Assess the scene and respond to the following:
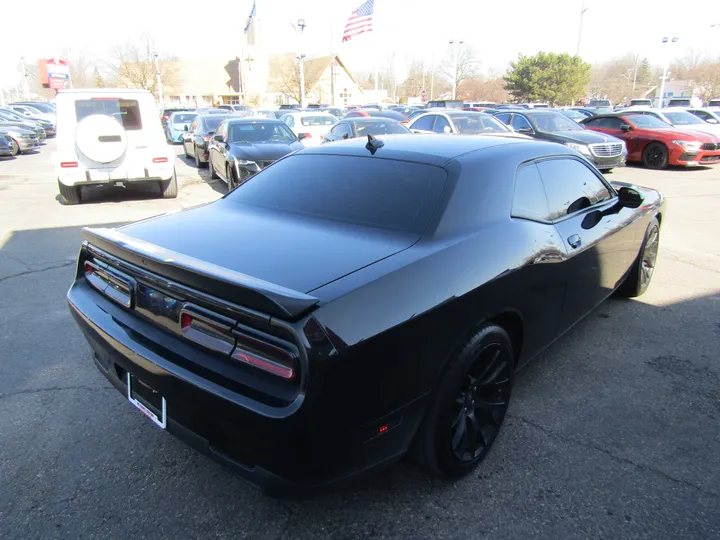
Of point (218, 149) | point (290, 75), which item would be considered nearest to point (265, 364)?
point (218, 149)

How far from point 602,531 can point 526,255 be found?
1316mm

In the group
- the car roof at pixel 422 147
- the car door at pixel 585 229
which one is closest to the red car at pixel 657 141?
the car door at pixel 585 229

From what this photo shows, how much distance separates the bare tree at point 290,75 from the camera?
59.4 meters

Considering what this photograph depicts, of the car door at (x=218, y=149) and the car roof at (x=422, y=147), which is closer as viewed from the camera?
the car roof at (x=422, y=147)

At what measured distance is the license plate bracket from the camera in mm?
2147

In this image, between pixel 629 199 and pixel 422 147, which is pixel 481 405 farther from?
pixel 629 199

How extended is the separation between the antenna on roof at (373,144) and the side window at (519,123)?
11.4m

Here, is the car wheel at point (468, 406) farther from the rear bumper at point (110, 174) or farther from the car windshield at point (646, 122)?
the car windshield at point (646, 122)

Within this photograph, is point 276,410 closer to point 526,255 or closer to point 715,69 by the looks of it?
point 526,255

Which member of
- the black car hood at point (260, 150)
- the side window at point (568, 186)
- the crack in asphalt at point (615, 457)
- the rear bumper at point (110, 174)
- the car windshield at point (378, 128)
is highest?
the car windshield at point (378, 128)

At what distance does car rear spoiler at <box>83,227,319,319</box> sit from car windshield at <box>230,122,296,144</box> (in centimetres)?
Answer: 851

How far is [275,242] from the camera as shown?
2.41 metres

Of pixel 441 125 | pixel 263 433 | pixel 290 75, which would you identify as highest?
pixel 290 75

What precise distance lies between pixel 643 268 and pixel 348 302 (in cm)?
390
